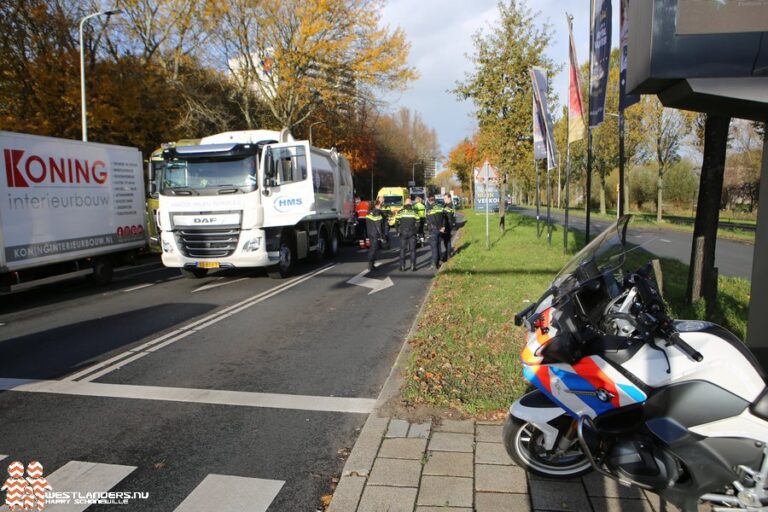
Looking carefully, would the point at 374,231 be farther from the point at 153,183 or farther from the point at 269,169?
the point at 153,183

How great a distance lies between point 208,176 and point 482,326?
692 centimetres

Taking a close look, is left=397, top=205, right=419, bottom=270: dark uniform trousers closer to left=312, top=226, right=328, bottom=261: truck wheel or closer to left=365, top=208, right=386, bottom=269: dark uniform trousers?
left=365, top=208, right=386, bottom=269: dark uniform trousers

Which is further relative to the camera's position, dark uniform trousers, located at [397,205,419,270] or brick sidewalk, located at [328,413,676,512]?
dark uniform trousers, located at [397,205,419,270]

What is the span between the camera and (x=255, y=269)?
13.0 metres

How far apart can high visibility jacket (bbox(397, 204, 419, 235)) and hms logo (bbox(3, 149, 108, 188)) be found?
677cm

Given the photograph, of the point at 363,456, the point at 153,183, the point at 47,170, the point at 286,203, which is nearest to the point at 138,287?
the point at 153,183

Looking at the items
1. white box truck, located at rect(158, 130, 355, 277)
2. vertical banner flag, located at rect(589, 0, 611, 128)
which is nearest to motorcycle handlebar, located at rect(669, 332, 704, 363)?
vertical banner flag, located at rect(589, 0, 611, 128)

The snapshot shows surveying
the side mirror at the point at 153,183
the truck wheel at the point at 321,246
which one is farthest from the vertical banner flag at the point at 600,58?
the side mirror at the point at 153,183

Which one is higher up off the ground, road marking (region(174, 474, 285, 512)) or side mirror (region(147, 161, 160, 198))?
side mirror (region(147, 161, 160, 198))

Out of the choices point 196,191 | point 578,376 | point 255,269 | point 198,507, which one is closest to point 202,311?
point 196,191

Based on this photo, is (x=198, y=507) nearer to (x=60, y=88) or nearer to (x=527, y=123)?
(x=527, y=123)

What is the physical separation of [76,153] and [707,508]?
1180 centimetres

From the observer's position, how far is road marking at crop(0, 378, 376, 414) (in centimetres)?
455

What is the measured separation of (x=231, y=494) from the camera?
3.18 m
